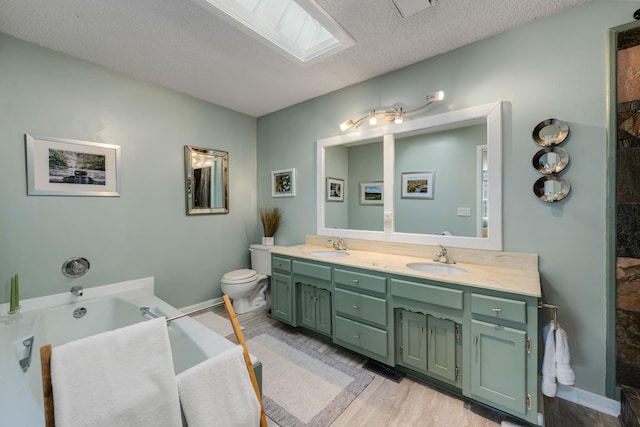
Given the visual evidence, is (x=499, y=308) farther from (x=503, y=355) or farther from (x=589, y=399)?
(x=589, y=399)

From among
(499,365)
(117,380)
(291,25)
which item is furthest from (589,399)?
(291,25)

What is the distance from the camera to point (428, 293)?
1631 mm

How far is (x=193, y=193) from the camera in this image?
291 cm

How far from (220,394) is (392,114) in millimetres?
2286

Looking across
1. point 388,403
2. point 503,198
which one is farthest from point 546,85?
point 388,403

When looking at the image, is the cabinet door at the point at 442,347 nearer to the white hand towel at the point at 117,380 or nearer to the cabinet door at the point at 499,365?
the cabinet door at the point at 499,365

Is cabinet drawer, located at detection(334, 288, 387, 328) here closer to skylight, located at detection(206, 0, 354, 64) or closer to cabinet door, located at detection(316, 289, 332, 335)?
cabinet door, located at detection(316, 289, 332, 335)

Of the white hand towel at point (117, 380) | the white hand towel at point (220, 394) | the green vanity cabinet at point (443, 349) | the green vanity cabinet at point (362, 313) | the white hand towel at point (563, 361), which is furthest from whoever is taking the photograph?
the green vanity cabinet at point (362, 313)

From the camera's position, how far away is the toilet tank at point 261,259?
10.2ft

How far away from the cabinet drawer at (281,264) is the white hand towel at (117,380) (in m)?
1.49

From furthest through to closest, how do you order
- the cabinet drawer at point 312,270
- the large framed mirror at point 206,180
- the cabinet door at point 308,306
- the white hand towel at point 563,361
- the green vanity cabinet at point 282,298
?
the large framed mirror at point 206,180, the green vanity cabinet at point 282,298, the cabinet door at point 308,306, the cabinet drawer at point 312,270, the white hand towel at point 563,361

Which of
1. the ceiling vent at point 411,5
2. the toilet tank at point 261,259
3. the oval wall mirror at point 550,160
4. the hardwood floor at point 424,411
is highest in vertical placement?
the ceiling vent at point 411,5

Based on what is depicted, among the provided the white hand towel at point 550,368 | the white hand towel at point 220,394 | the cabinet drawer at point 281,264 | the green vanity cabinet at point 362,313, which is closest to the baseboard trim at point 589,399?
the white hand towel at point 550,368

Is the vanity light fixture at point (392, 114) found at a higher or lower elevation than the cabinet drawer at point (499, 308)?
higher
